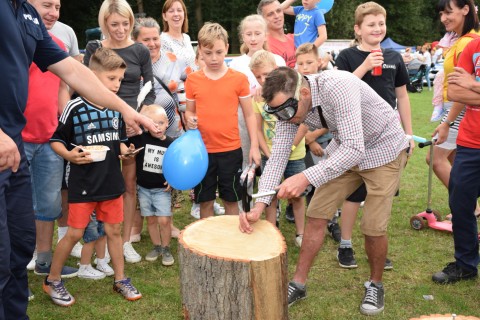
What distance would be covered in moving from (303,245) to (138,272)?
1.51m

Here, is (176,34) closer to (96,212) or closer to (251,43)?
(251,43)

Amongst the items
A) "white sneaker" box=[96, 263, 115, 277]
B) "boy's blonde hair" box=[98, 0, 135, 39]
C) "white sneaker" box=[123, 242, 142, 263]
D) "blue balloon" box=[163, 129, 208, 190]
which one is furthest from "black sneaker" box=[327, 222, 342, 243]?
"boy's blonde hair" box=[98, 0, 135, 39]

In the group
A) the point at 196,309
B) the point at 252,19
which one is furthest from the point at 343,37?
the point at 196,309

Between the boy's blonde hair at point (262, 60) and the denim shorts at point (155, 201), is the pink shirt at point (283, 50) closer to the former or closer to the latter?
the boy's blonde hair at point (262, 60)

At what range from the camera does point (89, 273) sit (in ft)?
13.5

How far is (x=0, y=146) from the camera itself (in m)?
2.18

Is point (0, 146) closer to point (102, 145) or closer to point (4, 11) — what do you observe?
point (4, 11)

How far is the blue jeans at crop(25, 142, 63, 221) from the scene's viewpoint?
3.81m

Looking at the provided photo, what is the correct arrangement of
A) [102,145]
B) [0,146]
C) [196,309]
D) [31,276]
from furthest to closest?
[31,276] < [102,145] < [196,309] < [0,146]

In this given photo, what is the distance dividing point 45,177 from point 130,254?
108 cm

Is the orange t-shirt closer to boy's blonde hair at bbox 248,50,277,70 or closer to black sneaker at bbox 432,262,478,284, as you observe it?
boy's blonde hair at bbox 248,50,277,70

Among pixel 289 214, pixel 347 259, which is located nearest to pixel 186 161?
pixel 347 259

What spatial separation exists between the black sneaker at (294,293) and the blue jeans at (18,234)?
1.78m

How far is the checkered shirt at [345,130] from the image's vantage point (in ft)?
10.2
